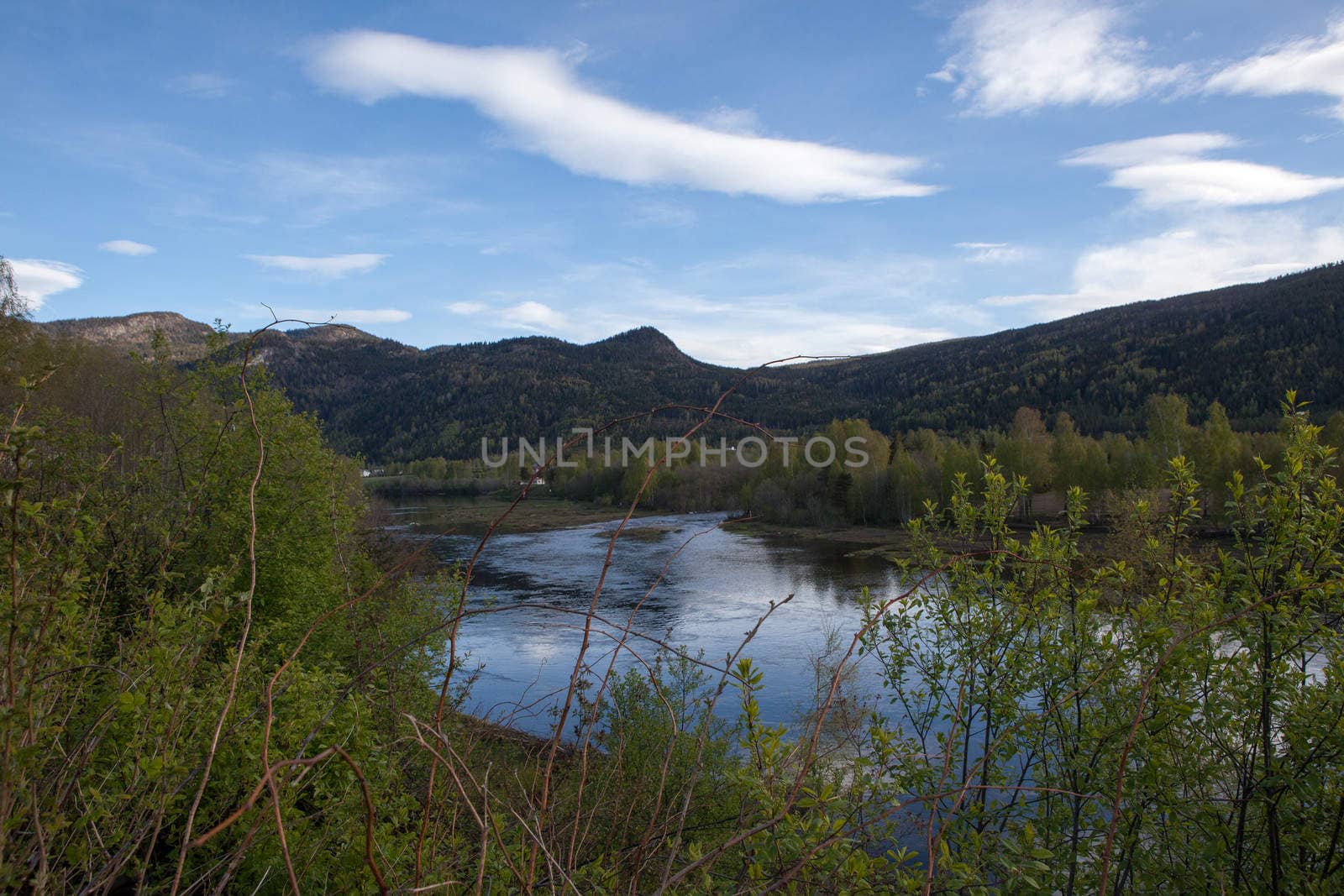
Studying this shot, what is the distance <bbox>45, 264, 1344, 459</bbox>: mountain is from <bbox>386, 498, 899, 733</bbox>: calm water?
129 ft

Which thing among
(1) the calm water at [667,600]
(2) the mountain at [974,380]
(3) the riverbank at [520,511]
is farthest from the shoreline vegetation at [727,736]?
(2) the mountain at [974,380]

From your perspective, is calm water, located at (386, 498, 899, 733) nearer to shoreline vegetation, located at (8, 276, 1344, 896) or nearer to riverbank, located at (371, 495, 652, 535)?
riverbank, located at (371, 495, 652, 535)

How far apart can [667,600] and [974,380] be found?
464 feet

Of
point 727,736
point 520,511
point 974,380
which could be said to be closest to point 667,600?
point 727,736

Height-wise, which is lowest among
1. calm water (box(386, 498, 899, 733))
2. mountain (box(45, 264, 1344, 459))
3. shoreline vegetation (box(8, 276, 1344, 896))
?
calm water (box(386, 498, 899, 733))

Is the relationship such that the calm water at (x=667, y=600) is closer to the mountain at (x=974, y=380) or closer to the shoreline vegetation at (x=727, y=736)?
the shoreline vegetation at (x=727, y=736)

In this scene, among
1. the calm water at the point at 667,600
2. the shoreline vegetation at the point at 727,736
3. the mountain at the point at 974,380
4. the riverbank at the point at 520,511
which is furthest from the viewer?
the mountain at the point at 974,380

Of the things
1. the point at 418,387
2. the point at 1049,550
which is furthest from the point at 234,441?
the point at 418,387

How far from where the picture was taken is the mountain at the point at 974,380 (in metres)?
101

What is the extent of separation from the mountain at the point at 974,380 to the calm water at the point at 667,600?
39255 millimetres

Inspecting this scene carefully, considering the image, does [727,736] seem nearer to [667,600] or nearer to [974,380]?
[667,600]

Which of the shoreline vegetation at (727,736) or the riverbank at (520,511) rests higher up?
the shoreline vegetation at (727,736)

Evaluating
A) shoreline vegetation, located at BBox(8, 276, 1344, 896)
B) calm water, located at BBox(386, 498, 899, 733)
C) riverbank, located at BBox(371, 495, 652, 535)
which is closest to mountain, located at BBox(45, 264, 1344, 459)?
riverbank, located at BBox(371, 495, 652, 535)

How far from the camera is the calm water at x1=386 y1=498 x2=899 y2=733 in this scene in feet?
59.3
